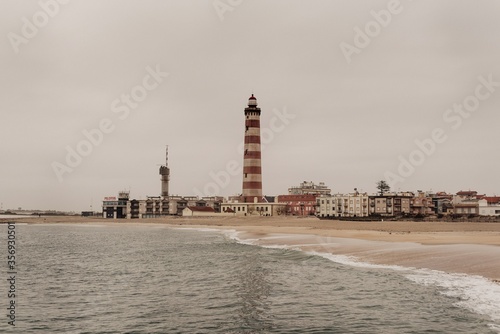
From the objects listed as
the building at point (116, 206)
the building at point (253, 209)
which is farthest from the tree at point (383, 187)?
the building at point (116, 206)

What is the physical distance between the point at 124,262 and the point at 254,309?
820 inches

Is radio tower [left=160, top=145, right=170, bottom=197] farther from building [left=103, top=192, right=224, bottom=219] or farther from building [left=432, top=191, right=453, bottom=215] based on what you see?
building [left=432, top=191, right=453, bottom=215]

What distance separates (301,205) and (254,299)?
477 feet

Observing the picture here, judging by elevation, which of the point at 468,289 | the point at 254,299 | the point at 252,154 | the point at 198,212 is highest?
the point at 252,154

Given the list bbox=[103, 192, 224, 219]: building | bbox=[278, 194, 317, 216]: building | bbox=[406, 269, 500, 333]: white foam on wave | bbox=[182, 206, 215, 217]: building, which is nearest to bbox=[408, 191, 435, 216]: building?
bbox=[278, 194, 317, 216]: building

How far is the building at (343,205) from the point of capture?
14738cm

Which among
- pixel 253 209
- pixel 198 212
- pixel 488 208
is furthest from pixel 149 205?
pixel 488 208

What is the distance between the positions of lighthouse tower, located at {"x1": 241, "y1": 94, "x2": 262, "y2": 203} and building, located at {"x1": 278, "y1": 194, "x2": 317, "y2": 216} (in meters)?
52.7

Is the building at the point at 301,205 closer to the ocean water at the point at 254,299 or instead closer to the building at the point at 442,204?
the building at the point at 442,204

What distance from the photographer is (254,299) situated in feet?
68.4

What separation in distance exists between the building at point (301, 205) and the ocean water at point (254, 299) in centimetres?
13001

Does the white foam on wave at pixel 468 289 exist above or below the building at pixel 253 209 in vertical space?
below

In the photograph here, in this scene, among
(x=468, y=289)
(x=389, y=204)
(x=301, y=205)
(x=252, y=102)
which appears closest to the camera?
(x=468, y=289)

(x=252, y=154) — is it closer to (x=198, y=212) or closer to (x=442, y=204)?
(x=198, y=212)
